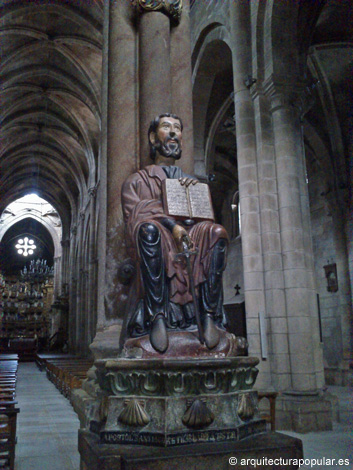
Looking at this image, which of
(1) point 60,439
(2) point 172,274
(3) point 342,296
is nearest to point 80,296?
(3) point 342,296

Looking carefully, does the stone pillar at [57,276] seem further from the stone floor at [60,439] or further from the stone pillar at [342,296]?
the stone floor at [60,439]

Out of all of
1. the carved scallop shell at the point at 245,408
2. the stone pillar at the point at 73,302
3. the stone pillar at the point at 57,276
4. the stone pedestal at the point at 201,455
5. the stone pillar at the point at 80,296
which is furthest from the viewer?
the stone pillar at the point at 57,276

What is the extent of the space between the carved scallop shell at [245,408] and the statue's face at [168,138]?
200 centimetres

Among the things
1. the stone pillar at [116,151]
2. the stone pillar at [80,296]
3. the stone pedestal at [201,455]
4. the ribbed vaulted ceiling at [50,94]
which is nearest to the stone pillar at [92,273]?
the ribbed vaulted ceiling at [50,94]

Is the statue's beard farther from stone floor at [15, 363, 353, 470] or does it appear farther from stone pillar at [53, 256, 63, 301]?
stone pillar at [53, 256, 63, 301]

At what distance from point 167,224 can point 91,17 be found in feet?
49.6

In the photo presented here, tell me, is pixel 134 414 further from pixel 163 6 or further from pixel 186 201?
pixel 163 6

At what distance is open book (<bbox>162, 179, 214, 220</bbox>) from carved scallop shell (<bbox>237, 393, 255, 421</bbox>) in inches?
52.4

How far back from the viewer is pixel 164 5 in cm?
457

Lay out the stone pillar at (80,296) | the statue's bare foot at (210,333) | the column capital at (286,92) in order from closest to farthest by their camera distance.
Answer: the statue's bare foot at (210,333) < the column capital at (286,92) < the stone pillar at (80,296)

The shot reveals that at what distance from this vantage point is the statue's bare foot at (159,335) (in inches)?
115

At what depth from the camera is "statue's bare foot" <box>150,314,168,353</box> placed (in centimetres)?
293

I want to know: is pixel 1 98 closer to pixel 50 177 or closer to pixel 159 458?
pixel 50 177

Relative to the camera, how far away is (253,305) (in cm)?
722
